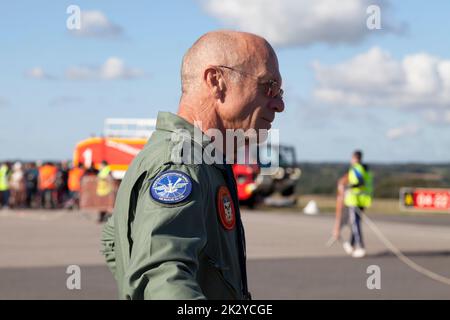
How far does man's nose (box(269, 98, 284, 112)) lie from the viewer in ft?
8.30

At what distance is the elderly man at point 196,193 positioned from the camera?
2.05 metres

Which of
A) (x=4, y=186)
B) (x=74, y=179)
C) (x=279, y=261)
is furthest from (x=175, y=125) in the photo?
(x=4, y=186)

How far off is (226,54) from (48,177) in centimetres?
3069

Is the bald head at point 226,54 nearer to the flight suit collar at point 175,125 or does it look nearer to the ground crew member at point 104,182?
the flight suit collar at point 175,125

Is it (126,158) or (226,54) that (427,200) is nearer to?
(126,158)

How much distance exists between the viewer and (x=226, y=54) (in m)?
2.47

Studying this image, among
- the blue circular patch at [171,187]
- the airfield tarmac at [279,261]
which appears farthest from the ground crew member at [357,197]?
the blue circular patch at [171,187]

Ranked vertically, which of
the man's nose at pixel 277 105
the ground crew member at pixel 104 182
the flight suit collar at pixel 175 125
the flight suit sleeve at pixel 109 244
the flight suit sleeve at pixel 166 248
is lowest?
the flight suit sleeve at pixel 166 248

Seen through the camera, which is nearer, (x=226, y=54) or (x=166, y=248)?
(x=166, y=248)

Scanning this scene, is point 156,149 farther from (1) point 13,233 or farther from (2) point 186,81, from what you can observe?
(1) point 13,233

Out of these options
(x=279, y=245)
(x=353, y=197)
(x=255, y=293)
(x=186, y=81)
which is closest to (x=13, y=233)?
(x=279, y=245)

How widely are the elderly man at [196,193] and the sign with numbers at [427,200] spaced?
30.2 metres

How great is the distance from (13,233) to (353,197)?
8304 mm
